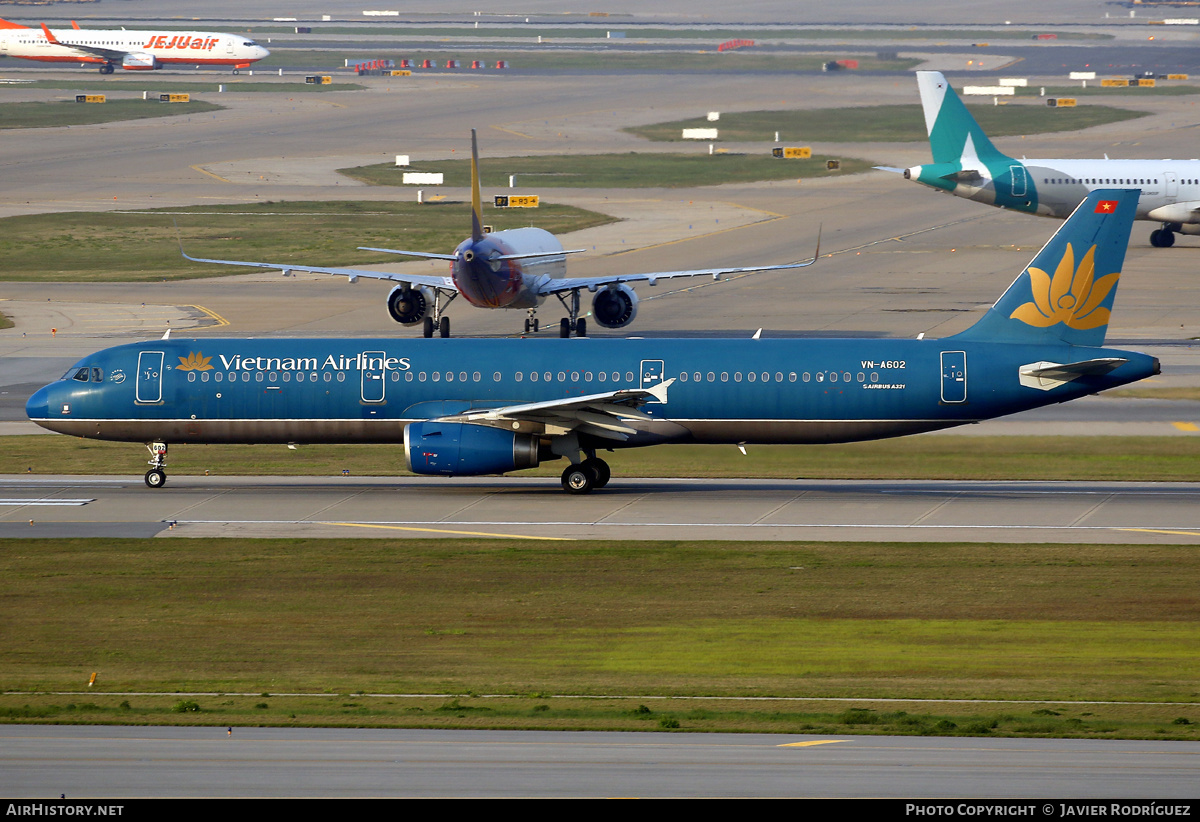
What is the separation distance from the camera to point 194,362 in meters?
45.1

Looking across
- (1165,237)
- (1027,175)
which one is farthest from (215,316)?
(1165,237)

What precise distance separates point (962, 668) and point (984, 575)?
7440 millimetres

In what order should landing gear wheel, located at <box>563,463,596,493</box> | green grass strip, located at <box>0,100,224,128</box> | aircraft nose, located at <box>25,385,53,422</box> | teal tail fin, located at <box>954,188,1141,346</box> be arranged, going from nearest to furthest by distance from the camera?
teal tail fin, located at <box>954,188,1141,346</box> → landing gear wheel, located at <box>563,463,596,493</box> → aircraft nose, located at <box>25,385,53,422</box> → green grass strip, located at <box>0,100,224,128</box>

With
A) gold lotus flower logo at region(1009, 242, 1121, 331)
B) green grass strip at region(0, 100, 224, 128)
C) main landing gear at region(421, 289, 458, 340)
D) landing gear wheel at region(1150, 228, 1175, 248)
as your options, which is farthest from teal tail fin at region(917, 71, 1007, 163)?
green grass strip at region(0, 100, 224, 128)

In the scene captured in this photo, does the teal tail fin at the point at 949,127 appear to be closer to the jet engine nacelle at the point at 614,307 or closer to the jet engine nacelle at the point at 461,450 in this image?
the jet engine nacelle at the point at 614,307

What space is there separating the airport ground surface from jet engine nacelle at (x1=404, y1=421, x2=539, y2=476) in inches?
49.3

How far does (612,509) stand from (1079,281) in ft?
48.5

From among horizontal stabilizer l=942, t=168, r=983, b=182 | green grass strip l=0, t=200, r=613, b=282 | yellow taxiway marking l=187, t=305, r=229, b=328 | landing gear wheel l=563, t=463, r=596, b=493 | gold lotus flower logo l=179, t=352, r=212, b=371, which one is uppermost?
horizontal stabilizer l=942, t=168, r=983, b=182

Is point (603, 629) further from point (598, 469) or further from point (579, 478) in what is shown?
point (598, 469)

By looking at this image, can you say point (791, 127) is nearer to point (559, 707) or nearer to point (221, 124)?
point (221, 124)

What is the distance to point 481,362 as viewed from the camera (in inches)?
1753

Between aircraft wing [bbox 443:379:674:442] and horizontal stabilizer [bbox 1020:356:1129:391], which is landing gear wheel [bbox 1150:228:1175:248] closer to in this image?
horizontal stabilizer [bbox 1020:356:1129:391]

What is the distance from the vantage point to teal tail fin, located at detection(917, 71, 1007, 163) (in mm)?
91312

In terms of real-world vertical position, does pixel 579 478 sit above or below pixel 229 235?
below
